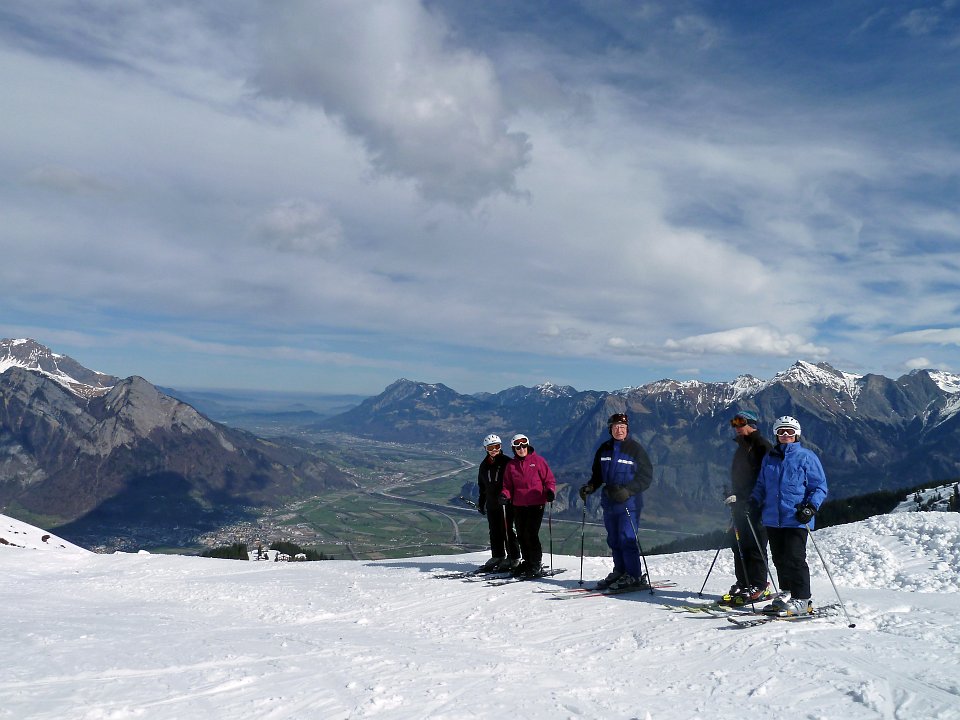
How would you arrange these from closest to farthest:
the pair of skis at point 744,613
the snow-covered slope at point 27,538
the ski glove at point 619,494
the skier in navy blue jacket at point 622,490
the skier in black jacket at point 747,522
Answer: the pair of skis at point 744,613
the skier in black jacket at point 747,522
the ski glove at point 619,494
the skier in navy blue jacket at point 622,490
the snow-covered slope at point 27,538

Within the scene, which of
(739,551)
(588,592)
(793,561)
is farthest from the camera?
(588,592)

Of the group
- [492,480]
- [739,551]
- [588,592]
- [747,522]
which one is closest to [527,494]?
[492,480]

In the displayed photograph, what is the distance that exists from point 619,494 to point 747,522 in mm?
2324

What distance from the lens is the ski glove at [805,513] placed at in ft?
30.0

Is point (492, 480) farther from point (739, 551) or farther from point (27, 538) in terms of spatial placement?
point (27, 538)

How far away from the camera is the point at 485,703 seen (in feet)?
20.6

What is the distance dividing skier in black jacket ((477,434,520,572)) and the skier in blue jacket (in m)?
6.23

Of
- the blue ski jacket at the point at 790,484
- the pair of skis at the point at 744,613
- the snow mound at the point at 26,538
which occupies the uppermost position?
the blue ski jacket at the point at 790,484

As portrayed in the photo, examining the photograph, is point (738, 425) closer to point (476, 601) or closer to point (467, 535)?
point (476, 601)

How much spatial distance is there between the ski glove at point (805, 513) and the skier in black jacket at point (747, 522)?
1271mm

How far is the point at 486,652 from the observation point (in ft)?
28.0

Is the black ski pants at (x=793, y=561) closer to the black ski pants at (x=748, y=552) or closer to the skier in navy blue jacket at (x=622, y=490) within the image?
the black ski pants at (x=748, y=552)

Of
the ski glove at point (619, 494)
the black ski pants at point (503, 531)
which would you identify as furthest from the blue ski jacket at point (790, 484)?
the black ski pants at point (503, 531)

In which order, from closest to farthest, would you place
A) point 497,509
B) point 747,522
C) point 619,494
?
point 747,522
point 619,494
point 497,509
